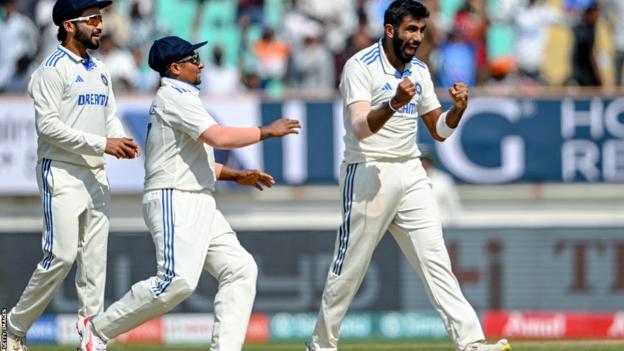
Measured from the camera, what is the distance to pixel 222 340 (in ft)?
30.8

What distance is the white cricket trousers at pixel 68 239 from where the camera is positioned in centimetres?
1016

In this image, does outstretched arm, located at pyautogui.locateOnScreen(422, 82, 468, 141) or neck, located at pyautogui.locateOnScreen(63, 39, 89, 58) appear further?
neck, located at pyautogui.locateOnScreen(63, 39, 89, 58)

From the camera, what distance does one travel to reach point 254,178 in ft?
33.0

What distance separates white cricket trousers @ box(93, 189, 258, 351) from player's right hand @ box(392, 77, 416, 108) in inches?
56.8

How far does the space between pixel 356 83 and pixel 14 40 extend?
36.2ft

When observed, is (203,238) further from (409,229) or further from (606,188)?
(606,188)

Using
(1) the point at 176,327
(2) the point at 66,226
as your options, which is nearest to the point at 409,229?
(2) the point at 66,226

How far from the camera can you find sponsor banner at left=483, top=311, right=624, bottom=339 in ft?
56.2

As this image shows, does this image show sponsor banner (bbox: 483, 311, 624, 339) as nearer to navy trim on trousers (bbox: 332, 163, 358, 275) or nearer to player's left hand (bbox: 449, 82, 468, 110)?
navy trim on trousers (bbox: 332, 163, 358, 275)

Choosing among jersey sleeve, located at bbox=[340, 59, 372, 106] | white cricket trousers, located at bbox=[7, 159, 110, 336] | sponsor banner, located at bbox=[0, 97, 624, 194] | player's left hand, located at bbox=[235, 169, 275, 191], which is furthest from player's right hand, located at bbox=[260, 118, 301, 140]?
sponsor banner, located at bbox=[0, 97, 624, 194]

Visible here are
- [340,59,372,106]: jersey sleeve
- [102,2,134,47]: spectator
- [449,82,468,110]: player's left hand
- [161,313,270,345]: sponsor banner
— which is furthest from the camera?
[102,2,134,47]: spectator

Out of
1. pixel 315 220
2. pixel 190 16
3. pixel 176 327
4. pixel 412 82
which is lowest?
pixel 176 327

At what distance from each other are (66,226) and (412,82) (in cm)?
266

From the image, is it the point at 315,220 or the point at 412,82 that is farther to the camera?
the point at 315,220
